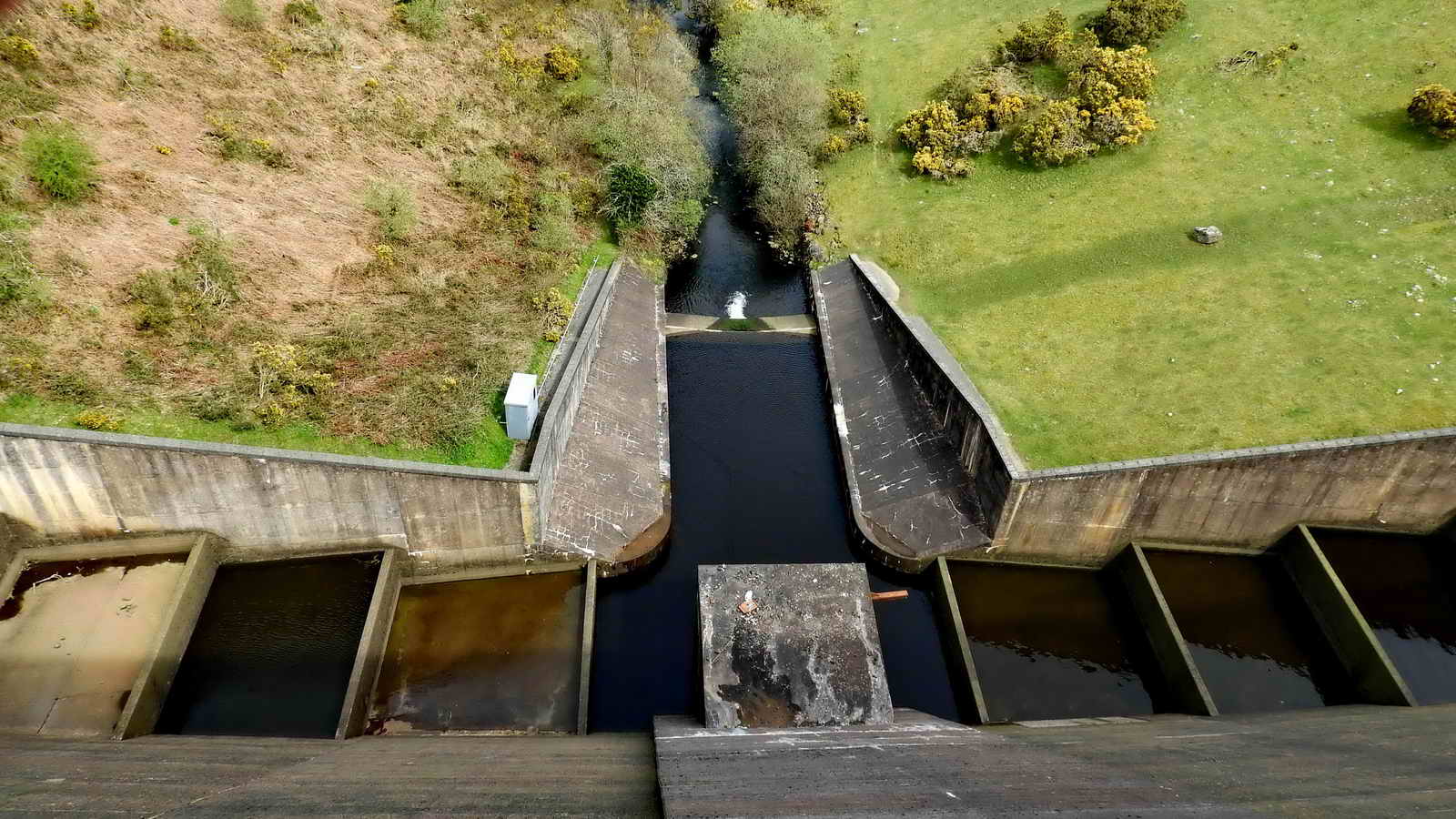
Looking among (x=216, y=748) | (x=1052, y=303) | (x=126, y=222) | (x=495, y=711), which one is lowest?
(x=495, y=711)

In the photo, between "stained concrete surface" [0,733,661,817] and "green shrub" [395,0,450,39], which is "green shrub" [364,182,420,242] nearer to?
"green shrub" [395,0,450,39]

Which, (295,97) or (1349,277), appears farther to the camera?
(295,97)

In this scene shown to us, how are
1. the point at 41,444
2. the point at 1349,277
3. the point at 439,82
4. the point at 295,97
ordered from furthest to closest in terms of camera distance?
the point at 439,82 < the point at 295,97 < the point at 1349,277 < the point at 41,444

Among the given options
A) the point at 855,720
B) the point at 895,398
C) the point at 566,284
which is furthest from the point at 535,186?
the point at 855,720

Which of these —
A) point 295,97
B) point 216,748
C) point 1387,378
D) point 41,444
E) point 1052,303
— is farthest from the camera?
point 295,97

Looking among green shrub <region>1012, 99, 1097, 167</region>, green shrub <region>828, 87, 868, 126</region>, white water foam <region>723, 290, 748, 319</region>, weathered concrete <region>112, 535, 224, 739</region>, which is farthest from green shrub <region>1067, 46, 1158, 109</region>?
weathered concrete <region>112, 535, 224, 739</region>

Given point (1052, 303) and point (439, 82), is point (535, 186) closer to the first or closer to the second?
point (439, 82)

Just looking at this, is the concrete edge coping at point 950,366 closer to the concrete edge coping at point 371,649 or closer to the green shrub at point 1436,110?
the concrete edge coping at point 371,649
